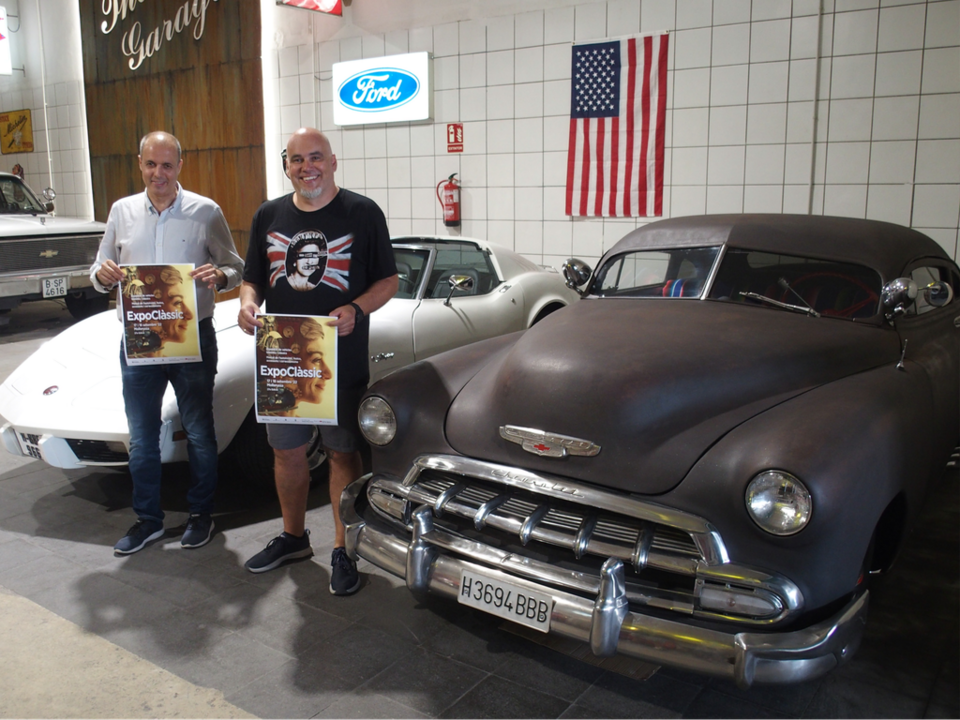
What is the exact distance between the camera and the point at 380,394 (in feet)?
9.62

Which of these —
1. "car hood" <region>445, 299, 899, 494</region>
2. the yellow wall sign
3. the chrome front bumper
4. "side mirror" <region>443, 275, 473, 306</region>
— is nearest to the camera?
the chrome front bumper

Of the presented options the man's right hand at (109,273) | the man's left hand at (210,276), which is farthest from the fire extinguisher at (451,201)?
the man's right hand at (109,273)

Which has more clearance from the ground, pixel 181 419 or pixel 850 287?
pixel 850 287

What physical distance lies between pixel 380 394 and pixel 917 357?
216 cm

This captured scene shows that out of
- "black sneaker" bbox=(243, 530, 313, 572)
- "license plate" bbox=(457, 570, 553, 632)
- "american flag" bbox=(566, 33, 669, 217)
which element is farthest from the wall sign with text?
"license plate" bbox=(457, 570, 553, 632)

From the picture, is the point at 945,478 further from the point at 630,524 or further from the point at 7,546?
the point at 7,546

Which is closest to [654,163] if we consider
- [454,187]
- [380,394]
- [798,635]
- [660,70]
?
[660,70]

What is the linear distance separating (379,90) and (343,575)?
6.97 m

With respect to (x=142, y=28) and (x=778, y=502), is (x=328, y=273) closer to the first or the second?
(x=778, y=502)

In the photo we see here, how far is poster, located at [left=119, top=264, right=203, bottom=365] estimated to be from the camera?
333 centimetres

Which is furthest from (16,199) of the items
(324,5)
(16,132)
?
(16,132)

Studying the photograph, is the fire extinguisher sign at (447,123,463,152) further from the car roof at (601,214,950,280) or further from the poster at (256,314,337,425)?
the poster at (256,314,337,425)

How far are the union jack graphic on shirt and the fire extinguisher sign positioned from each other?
576cm

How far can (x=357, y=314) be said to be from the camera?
119 inches
